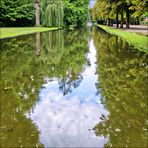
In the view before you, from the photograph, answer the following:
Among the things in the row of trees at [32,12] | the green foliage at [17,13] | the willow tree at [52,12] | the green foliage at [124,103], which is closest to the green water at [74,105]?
the green foliage at [124,103]

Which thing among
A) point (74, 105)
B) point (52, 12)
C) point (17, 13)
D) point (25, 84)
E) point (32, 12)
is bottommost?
point (74, 105)

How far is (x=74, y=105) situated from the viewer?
7.32 meters

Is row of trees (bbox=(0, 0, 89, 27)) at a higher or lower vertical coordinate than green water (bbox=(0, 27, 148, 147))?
higher

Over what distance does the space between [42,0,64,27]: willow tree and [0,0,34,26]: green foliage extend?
527cm

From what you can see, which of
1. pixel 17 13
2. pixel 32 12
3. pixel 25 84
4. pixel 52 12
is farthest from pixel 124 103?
pixel 32 12

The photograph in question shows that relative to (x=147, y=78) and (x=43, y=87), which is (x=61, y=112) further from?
(x=147, y=78)

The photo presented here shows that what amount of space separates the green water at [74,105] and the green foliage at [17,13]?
46.3 metres

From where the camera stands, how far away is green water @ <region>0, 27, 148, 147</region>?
17.1 feet

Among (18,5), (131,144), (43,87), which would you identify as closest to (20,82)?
(43,87)

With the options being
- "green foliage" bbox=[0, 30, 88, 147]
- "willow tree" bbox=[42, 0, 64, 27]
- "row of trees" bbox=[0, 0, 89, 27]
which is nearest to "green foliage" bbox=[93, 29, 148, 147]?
"green foliage" bbox=[0, 30, 88, 147]

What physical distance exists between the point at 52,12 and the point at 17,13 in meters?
8.03

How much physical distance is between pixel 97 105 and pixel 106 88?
1.64 m

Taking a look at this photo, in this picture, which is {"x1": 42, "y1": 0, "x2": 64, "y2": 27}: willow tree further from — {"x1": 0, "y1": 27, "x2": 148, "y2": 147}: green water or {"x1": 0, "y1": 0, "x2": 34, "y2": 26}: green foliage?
{"x1": 0, "y1": 27, "x2": 148, "y2": 147}: green water

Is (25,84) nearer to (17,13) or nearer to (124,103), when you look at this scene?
(124,103)
